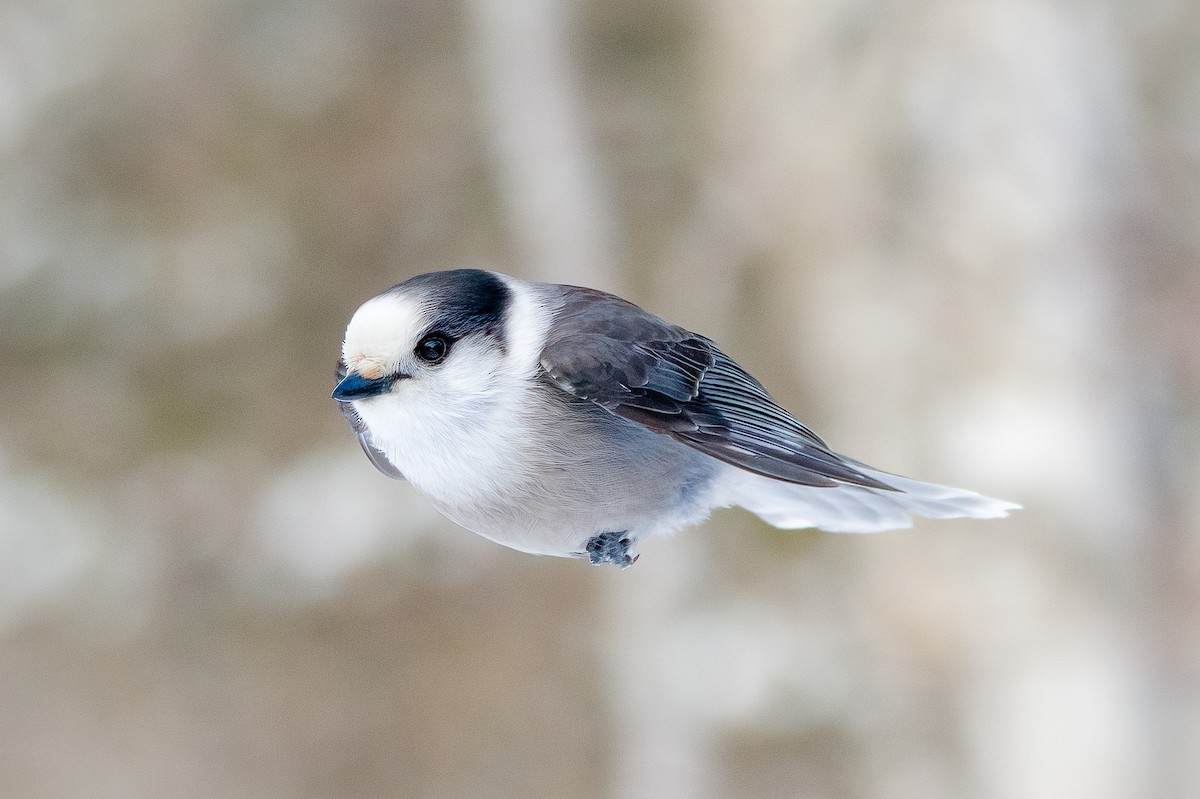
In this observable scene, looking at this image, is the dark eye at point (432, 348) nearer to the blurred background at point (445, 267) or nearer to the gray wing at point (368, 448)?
the gray wing at point (368, 448)

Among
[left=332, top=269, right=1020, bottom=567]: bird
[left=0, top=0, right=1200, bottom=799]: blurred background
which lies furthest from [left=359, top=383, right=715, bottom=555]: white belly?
[left=0, top=0, right=1200, bottom=799]: blurred background

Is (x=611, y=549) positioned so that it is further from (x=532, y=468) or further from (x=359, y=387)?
(x=359, y=387)

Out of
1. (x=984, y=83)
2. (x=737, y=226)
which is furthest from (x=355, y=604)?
(x=984, y=83)

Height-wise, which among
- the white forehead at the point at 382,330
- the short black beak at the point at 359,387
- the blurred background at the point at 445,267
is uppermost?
the white forehead at the point at 382,330

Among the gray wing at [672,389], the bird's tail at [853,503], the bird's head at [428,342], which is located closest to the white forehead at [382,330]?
the bird's head at [428,342]

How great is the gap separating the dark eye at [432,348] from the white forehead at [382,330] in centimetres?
2

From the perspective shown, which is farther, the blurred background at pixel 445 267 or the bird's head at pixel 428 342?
the blurred background at pixel 445 267

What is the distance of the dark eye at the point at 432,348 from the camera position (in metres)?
0.85

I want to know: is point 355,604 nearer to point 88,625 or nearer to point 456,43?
point 88,625

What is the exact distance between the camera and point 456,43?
13.0ft

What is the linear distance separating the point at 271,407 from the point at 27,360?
2.95 feet

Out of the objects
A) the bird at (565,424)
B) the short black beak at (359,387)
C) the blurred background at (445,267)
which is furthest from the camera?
the blurred background at (445,267)

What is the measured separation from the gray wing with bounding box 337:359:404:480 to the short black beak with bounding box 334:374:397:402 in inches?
1.7

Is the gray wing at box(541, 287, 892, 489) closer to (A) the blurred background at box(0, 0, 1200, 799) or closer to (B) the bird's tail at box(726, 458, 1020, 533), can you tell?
(B) the bird's tail at box(726, 458, 1020, 533)
